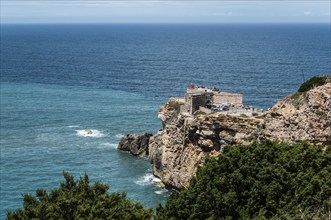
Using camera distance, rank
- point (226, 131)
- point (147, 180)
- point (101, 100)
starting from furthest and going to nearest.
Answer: point (101, 100) → point (147, 180) → point (226, 131)

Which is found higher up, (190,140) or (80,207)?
(80,207)

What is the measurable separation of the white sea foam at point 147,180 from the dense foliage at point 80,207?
27485 mm

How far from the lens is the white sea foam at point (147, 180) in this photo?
61.5 metres

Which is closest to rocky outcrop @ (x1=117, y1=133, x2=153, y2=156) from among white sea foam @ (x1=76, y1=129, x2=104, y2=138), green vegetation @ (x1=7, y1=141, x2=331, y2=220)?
white sea foam @ (x1=76, y1=129, x2=104, y2=138)

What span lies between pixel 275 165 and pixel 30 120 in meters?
62.4

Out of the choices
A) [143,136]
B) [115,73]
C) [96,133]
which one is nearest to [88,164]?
[143,136]

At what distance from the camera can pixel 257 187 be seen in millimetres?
32812

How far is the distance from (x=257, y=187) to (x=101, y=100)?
2996 inches

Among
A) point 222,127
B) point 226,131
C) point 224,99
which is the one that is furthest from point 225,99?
point 226,131

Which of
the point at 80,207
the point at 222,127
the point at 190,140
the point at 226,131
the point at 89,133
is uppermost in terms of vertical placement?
the point at 222,127

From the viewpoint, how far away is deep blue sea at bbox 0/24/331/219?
6419 centimetres

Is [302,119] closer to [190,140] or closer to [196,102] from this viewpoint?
[190,140]

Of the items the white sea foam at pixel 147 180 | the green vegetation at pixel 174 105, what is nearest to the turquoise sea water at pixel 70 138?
the white sea foam at pixel 147 180

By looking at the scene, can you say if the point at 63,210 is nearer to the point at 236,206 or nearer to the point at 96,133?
the point at 236,206
